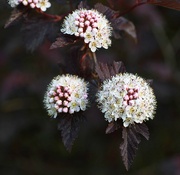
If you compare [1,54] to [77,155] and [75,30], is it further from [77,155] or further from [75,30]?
[75,30]

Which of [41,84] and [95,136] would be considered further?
[95,136]

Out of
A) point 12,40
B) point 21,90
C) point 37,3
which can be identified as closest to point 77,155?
point 21,90

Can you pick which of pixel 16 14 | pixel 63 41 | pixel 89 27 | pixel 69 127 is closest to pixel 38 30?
pixel 16 14

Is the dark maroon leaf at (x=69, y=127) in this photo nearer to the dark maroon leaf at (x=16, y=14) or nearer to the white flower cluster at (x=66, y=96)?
the white flower cluster at (x=66, y=96)

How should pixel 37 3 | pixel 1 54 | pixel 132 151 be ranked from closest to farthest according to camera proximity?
pixel 132 151 → pixel 37 3 → pixel 1 54

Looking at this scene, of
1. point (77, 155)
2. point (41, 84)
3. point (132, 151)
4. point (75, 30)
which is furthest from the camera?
point (77, 155)

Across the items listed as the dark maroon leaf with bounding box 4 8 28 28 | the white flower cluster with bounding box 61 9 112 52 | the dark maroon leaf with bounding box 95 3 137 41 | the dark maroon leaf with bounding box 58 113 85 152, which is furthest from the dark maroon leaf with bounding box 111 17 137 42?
the dark maroon leaf with bounding box 58 113 85 152
